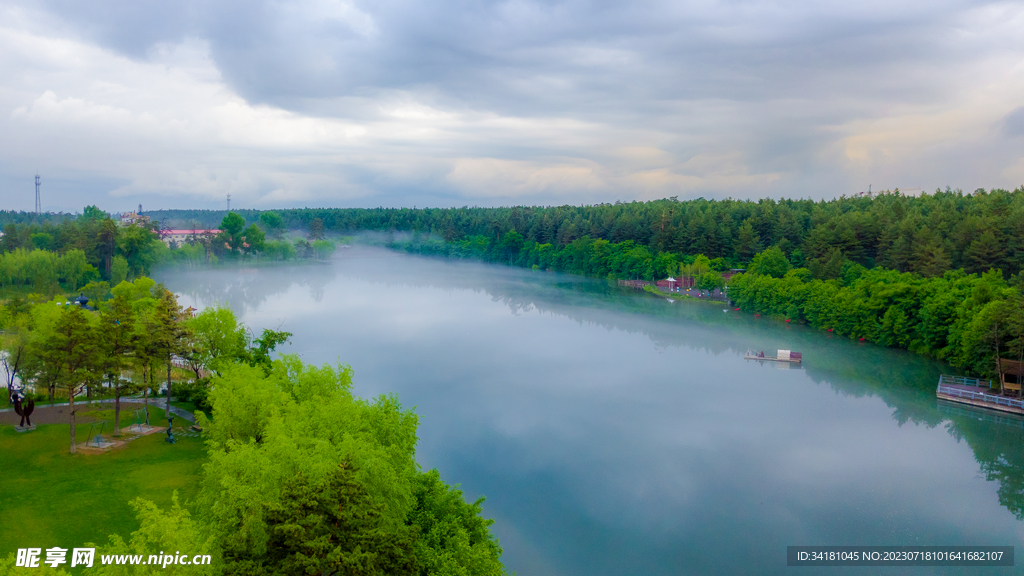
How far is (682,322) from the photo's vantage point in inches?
1640

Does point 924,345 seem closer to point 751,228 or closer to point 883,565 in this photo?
point 883,565

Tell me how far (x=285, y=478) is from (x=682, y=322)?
35.6 m

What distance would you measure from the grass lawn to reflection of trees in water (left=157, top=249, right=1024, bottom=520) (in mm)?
21192

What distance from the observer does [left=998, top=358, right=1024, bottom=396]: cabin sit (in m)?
23.4

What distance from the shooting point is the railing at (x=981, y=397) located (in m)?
22.9

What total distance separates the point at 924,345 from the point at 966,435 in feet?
37.8

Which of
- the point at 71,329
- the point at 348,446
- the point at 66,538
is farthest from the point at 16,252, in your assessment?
the point at 348,446

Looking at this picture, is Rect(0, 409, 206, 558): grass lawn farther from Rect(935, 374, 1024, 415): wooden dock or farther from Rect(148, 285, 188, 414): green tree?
Rect(935, 374, 1024, 415): wooden dock

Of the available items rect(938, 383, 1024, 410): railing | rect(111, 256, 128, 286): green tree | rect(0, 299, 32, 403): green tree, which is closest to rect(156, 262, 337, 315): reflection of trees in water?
rect(111, 256, 128, 286): green tree

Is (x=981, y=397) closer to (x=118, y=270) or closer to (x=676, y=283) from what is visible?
(x=676, y=283)

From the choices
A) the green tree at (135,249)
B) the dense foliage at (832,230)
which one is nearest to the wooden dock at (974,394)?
the dense foliage at (832,230)

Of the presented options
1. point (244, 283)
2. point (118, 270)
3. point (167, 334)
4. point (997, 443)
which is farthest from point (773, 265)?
point (118, 270)

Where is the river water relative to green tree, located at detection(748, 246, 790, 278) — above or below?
below

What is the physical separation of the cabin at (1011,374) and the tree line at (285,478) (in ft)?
72.6
